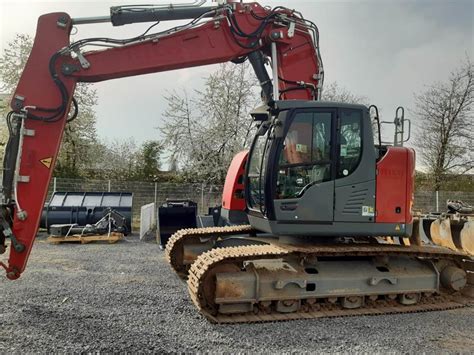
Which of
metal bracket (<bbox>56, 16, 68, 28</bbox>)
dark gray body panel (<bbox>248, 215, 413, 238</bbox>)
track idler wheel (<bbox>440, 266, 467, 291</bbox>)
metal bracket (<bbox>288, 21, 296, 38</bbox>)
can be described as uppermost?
metal bracket (<bbox>288, 21, 296, 38</bbox>)

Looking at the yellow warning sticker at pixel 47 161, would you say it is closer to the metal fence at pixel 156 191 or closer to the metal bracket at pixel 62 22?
the metal bracket at pixel 62 22

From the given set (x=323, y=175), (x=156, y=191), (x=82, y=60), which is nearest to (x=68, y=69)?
(x=82, y=60)

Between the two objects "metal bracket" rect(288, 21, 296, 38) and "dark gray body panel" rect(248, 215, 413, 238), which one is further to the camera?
"metal bracket" rect(288, 21, 296, 38)

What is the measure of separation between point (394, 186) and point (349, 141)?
0.87m

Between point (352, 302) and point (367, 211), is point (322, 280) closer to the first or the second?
point (352, 302)

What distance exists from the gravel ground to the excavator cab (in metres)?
1.20

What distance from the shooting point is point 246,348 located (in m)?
4.33

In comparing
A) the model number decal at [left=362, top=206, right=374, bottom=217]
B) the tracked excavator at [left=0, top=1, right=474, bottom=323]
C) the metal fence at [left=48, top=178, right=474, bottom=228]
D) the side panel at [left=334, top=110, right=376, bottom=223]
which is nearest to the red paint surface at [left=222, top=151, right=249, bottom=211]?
the tracked excavator at [left=0, top=1, right=474, bottom=323]

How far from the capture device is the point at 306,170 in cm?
565

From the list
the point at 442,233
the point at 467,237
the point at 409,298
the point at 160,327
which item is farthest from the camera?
the point at 442,233

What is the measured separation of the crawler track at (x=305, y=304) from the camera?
16.9 ft

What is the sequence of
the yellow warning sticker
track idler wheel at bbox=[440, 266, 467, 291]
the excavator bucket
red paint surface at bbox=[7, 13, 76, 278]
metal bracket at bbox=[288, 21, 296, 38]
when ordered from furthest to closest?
the excavator bucket, metal bracket at bbox=[288, 21, 296, 38], track idler wheel at bbox=[440, 266, 467, 291], the yellow warning sticker, red paint surface at bbox=[7, 13, 76, 278]

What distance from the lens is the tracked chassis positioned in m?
5.25

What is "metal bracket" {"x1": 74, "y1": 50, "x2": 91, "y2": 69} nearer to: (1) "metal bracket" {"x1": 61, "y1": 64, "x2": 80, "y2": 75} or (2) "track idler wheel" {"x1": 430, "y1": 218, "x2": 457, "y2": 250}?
(1) "metal bracket" {"x1": 61, "y1": 64, "x2": 80, "y2": 75}
